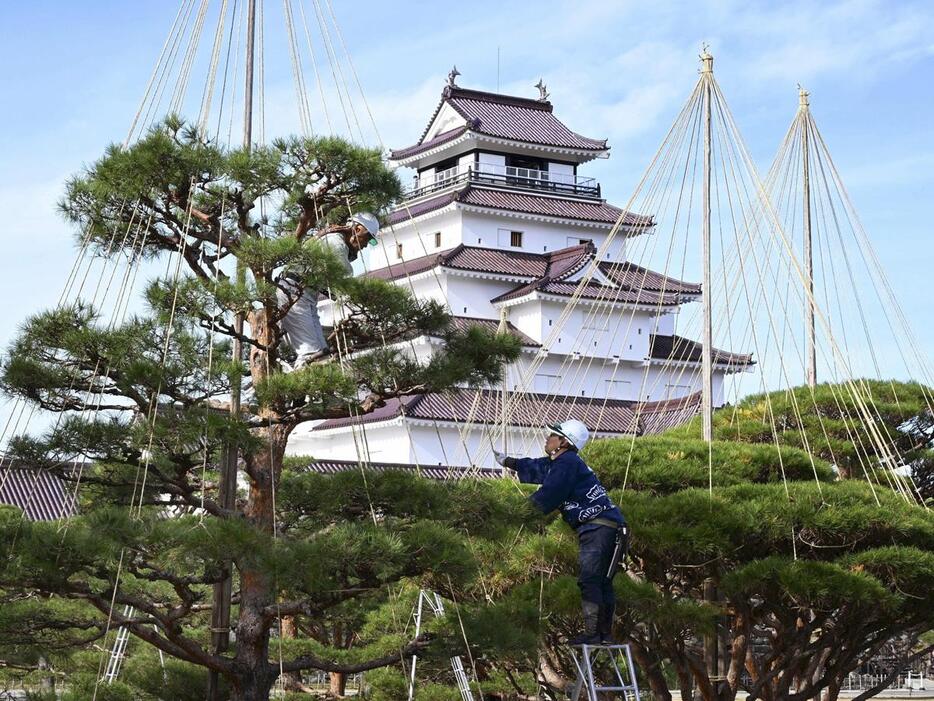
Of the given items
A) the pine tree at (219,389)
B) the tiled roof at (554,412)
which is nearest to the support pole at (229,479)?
the pine tree at (219,389)

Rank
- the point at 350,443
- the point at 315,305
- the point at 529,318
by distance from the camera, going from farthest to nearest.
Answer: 1. the point at 529,318
2. the point at 350,443
3. the point at 315,305

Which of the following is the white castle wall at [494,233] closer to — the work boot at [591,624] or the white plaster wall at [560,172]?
the white plaster wall at [560,172]

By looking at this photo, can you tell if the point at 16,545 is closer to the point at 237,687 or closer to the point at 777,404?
the point at 237,687

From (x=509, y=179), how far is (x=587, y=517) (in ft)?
90.8

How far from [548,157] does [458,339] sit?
28180 mm

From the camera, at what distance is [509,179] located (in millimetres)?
34562

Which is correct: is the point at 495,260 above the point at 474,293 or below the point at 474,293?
above

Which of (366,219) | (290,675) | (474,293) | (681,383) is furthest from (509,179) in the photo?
(366,219)

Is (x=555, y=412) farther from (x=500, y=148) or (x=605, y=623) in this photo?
(x=605, y=623)

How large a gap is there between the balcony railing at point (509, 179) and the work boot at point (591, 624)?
1063 inches

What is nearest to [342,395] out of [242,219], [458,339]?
[458,339]

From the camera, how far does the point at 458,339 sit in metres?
7.55

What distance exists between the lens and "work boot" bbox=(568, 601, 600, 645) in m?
7.38

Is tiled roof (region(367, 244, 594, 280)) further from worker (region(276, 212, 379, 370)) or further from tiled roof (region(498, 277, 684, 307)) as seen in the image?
worker (region(276, 212, 379, 370))
